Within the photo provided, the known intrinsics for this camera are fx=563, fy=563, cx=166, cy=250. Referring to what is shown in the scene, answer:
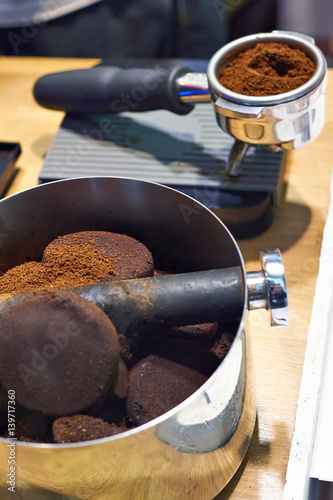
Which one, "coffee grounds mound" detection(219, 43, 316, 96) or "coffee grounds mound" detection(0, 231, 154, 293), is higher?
"coffee grounds mound" detection(219, 43, 316, 96)

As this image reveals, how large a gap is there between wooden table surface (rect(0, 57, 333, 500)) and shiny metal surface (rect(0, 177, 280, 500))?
4 cm

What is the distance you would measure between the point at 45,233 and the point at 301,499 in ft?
1.21

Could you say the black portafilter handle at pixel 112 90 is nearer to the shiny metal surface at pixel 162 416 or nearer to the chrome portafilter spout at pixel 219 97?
the chrome portafilter spout at pixel 219 97

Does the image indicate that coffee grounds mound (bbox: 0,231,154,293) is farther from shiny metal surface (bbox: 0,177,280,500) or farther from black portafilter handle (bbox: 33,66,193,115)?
black portafilter handle (bbox: 33,66,193,115)

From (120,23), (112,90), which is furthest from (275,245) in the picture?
(120,23)

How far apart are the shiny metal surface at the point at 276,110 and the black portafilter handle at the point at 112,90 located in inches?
3.6

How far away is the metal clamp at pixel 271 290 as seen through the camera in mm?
456

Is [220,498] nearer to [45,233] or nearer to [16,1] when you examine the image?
[45,233]

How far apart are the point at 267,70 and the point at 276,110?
0.29 ft

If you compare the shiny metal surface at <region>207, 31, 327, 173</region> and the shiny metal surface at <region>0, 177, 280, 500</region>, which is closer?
the shiny metal surface at <region>0, 177, 280, 500</region>

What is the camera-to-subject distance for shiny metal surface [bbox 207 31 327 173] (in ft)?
2.02

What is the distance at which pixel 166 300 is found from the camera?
50 cm

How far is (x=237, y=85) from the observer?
0.66 meters

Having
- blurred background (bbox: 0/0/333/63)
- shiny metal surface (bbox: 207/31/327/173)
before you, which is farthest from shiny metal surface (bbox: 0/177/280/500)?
blurred background (bbox: 0/0/333/63)
